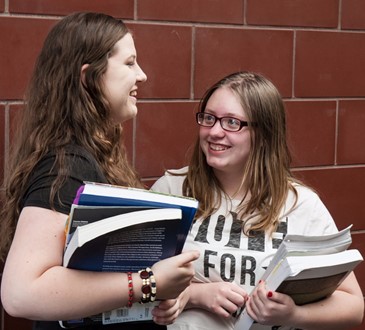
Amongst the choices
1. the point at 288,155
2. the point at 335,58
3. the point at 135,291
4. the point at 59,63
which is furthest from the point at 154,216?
the point at 335,58

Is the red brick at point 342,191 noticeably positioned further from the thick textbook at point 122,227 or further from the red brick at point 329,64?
the thick textbook at point 122,227

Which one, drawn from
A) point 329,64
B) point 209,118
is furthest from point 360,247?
point 209,118

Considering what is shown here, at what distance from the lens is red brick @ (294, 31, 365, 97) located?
3641 millimetres

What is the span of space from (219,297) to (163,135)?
2.79 feet

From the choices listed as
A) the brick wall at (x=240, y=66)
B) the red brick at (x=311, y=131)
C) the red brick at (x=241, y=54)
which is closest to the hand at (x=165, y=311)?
the brick wall at (x=240, y=66)

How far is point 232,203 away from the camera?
2.83 m

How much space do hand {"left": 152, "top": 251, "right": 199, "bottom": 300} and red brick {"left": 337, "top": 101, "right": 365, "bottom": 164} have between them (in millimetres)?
1793

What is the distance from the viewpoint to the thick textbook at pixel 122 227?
1972mm

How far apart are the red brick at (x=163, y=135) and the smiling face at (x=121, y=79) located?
2.57 feet

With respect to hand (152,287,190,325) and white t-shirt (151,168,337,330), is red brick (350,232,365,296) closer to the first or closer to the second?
white t-shirt (151,168,337,330)

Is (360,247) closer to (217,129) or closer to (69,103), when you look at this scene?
(217,129)

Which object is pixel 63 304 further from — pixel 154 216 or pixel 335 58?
pixel 335 58

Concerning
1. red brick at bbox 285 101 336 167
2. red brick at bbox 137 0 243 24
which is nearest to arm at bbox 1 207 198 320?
red brick at bbox 137 0 243 24

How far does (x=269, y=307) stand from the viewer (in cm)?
249
